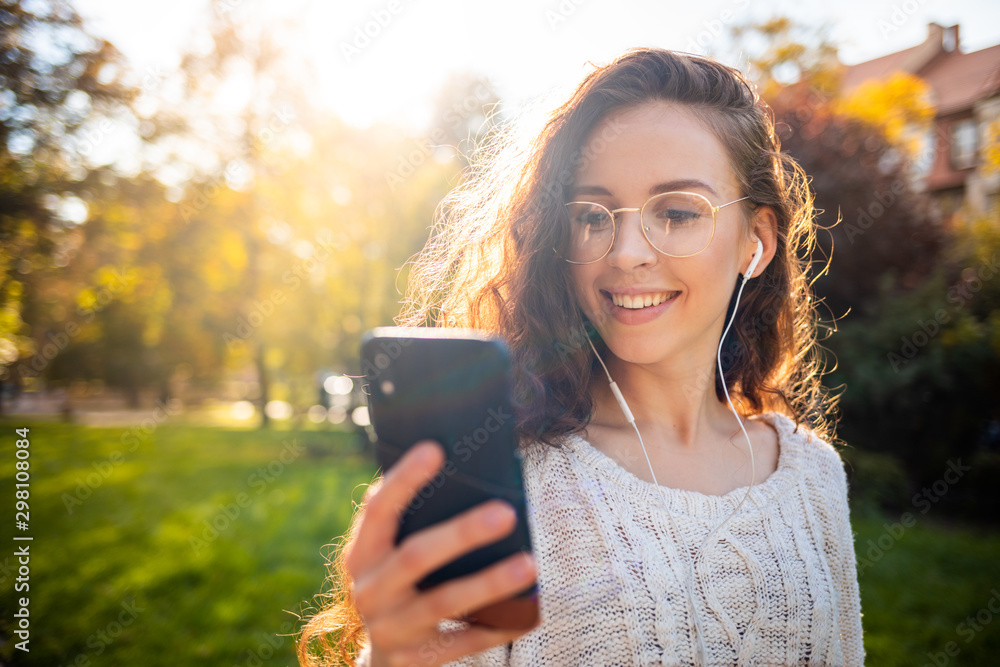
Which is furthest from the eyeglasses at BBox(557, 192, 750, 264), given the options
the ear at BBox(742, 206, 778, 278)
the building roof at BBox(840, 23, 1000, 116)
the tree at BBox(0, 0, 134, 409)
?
the building roof at BBox(840, 23, 1000, 116)

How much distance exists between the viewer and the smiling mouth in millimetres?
1688

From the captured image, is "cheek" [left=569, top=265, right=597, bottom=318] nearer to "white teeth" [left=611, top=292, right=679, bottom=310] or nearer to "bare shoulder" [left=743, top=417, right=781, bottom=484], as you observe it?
"white teeth" [left=611, top=292, right=679, bottom=310]

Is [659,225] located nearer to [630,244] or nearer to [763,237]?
[630,244]

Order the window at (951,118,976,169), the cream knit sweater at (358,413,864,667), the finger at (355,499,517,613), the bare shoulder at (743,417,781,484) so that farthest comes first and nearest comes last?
the window at (951,118,976,169) → the bare shoulder at (743,417,781,484) → the cream knit sweater at (358,413,864,667) → the finger at (355,499,517,613)

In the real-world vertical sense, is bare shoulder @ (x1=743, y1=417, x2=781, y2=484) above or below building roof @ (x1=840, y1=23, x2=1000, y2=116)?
below

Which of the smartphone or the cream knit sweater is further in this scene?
the cream knit sweater

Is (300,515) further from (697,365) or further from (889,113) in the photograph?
(889,113)

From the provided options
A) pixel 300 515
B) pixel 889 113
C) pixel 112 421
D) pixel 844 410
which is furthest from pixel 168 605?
pixel 112 421

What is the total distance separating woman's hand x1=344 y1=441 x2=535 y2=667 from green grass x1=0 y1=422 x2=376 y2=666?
68.9 inches

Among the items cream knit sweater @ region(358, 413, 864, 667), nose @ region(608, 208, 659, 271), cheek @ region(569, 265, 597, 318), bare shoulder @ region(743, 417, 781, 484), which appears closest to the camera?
cream knit sweater @ region(358, 413, 864, 667)

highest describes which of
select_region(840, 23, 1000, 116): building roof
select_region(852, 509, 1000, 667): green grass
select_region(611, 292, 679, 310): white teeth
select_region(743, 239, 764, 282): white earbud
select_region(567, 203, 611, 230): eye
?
select_region(840, 23, 1000, 116): building roof

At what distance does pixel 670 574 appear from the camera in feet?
4.87

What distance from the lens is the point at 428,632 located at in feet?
2.83

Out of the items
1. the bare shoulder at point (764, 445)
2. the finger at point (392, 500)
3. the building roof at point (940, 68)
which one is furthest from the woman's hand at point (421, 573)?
the building roof at point (940, 68)
